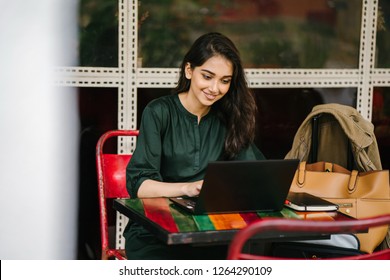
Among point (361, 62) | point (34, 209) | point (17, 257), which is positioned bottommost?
point (17, 257)

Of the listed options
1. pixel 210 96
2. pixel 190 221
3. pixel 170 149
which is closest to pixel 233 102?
pixel 210 96

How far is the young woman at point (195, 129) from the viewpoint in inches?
107

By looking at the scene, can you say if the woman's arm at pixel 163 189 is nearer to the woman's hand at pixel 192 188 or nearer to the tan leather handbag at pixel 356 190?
the woman's hand at pixel 192 188

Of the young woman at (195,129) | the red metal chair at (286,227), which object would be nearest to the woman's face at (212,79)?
the young woman at (195,129)

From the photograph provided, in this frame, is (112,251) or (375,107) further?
(375,107)

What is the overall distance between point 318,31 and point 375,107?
1.84ft

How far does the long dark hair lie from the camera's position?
112 inches

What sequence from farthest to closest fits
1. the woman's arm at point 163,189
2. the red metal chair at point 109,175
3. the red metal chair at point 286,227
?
the red metal chair at point 109,175
the woman's arm at point 163,189
the red metal chair at point 286,227

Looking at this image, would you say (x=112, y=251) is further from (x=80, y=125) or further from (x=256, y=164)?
(x=256, y=164)

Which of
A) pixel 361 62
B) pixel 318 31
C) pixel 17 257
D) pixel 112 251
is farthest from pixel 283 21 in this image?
pixel 17 257

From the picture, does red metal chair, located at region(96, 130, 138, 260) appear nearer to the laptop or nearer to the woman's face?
the woman's face

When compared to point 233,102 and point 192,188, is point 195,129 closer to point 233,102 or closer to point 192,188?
point 233,102

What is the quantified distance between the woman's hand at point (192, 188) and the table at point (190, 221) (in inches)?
2.9

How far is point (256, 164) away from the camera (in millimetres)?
2184
